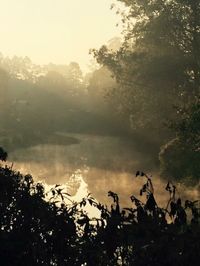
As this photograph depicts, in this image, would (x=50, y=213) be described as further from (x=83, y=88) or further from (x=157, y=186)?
(x=83, y=88)

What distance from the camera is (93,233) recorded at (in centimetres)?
928

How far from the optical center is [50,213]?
9.28 metres

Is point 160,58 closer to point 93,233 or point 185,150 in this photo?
point 185,150

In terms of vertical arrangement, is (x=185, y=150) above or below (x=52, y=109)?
below

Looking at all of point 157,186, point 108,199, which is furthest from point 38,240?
point 157,186

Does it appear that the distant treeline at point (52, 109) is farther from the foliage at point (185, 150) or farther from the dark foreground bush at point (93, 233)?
the dark foreground bush at point (93, 233)

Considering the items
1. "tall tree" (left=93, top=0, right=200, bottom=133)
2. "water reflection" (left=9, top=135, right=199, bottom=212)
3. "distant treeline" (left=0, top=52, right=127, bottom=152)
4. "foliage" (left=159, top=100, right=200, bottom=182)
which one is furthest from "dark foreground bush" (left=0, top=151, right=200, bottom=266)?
"distant treeline" (left=0, top=52, right=127, bottom=152)

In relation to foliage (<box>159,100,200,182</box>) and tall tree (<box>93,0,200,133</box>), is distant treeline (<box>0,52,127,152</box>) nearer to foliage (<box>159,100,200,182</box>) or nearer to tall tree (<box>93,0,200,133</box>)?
tall tree (<box>93,0,200,133</box>)

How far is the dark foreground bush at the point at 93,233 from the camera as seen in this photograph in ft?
23.7

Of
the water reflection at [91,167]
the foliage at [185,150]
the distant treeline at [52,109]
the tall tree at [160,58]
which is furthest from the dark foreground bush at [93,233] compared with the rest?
the distant treeline at [52,109]

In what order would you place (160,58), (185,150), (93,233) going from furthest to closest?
(160,58) → (185,150) → (93,233)

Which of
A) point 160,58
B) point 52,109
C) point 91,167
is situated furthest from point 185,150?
point 52,109

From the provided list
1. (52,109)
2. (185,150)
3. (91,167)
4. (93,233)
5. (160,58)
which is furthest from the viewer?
(52,109)

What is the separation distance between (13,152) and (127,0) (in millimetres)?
21108
